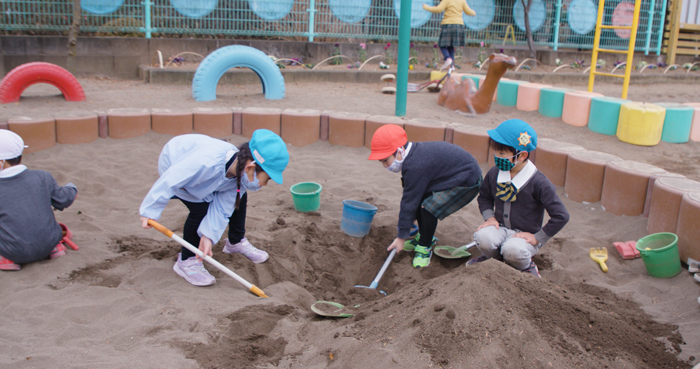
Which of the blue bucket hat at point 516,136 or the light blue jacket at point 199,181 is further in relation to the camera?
the blue bucket hat at point 516,136

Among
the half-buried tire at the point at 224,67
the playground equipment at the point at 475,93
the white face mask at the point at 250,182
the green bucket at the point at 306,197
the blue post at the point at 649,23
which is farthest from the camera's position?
the blue post at the point at 649,23

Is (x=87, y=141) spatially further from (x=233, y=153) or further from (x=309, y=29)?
(x=309, y=29)

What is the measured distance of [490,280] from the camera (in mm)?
2201

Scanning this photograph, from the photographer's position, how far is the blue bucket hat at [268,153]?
2412mm

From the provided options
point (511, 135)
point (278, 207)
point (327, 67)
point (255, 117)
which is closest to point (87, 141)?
point (255, 117)

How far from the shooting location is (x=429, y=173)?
118 inches

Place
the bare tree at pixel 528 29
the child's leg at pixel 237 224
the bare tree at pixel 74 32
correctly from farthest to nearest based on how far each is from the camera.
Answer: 1. the bare tree at pixel 528 29
2. the bare tree at pixel 74 32
3. the child's leg at pixel 237 224

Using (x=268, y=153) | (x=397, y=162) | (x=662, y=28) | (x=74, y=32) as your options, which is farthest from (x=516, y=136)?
(x=662, y=28)

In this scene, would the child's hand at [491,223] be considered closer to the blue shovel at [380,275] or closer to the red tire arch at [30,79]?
the blue shovel at [380,275]

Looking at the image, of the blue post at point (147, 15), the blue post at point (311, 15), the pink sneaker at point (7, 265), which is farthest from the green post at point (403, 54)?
the blue post at point (147, 15)

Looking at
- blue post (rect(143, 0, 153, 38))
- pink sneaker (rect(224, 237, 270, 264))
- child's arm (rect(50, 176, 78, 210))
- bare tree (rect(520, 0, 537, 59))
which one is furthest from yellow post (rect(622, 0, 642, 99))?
blue post (rect(143, 0, 153, 38))

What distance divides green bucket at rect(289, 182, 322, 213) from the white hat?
1.66 m

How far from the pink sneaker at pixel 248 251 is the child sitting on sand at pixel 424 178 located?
764 millimetres

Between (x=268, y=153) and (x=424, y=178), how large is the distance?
3.29 feet
